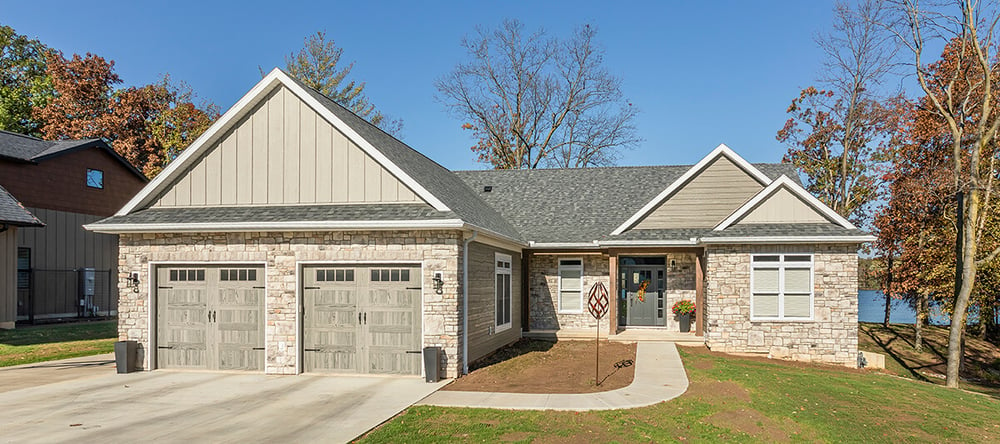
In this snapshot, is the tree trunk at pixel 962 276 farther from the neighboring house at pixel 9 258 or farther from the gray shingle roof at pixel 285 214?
the neighboring house at pixel 9 258

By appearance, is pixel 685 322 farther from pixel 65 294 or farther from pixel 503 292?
pixel 65 294

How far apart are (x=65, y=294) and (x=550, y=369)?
19138 mm

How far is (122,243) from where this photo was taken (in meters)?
13.9

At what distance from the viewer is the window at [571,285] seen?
2002 centimetres

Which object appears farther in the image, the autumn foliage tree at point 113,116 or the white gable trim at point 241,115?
the autumn foliage tree at point 113,116

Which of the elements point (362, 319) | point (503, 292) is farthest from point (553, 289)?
point (362, 319)

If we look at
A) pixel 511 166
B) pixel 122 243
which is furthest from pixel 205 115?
pixel 122 243

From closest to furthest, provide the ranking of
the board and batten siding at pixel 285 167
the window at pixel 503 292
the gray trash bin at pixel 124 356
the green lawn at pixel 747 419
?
the green lawn at pixel 747 419
the gray trash bin at pixel 124 356
the board and batten siding at pixel 285 167
the window at pixel 503 292

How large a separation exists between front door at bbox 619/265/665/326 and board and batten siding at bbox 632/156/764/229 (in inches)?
65.2

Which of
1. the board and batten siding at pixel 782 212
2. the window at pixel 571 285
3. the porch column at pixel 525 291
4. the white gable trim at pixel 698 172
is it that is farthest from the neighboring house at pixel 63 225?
the board and batten siding at pixel 782 212

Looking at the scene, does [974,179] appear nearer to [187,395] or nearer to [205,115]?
[187,395]

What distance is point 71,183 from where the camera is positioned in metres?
24.4

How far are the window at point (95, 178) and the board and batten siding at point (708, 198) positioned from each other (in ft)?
69.7

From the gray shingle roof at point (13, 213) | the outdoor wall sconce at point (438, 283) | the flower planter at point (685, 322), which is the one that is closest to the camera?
the outdoor wall sconce at point (438, 283)
